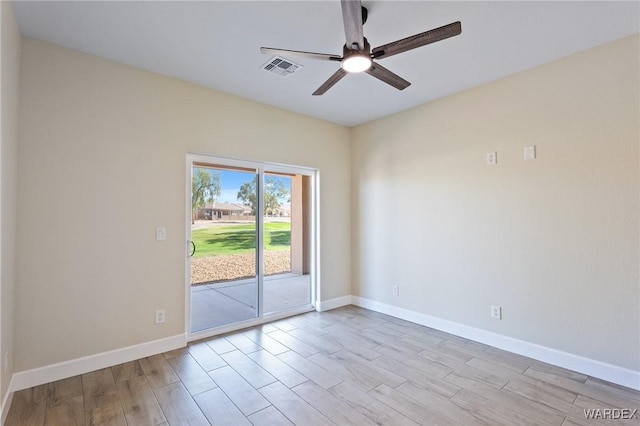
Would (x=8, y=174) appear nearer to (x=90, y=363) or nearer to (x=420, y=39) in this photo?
(x=90, y=363)

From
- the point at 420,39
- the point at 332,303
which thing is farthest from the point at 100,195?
the point at 332,303

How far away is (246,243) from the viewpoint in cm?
388

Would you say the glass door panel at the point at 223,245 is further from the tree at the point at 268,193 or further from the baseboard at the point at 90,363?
the baseboard at the point at 90,363

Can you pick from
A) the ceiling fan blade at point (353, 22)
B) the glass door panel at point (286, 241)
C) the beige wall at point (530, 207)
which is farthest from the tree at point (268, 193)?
the ceiling fan blade at point (353, 22)

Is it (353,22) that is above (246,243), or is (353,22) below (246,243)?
above

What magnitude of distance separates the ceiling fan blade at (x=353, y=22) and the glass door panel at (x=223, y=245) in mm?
2292

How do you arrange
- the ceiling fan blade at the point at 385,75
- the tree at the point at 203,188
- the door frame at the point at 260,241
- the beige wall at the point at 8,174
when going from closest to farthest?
the beige wall at the point at 8,174, the ceiling fan blade at the point at 385,75, the door frame at the point at 260,241, the tree at the point at 203,188

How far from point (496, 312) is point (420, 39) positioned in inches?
112

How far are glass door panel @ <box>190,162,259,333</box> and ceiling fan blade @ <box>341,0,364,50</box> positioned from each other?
7.52 ft

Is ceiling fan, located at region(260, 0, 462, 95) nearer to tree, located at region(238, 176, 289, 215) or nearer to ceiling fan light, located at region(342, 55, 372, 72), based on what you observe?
ceiling fan light, located at region(342, 55, 372, 72)

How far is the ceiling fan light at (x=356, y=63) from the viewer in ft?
6.75

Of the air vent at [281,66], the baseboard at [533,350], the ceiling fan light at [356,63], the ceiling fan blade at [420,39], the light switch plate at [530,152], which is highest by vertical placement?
the air vent at [281,66]

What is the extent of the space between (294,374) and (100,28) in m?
3.30

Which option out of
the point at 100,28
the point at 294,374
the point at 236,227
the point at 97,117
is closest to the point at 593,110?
the point at 294,374
